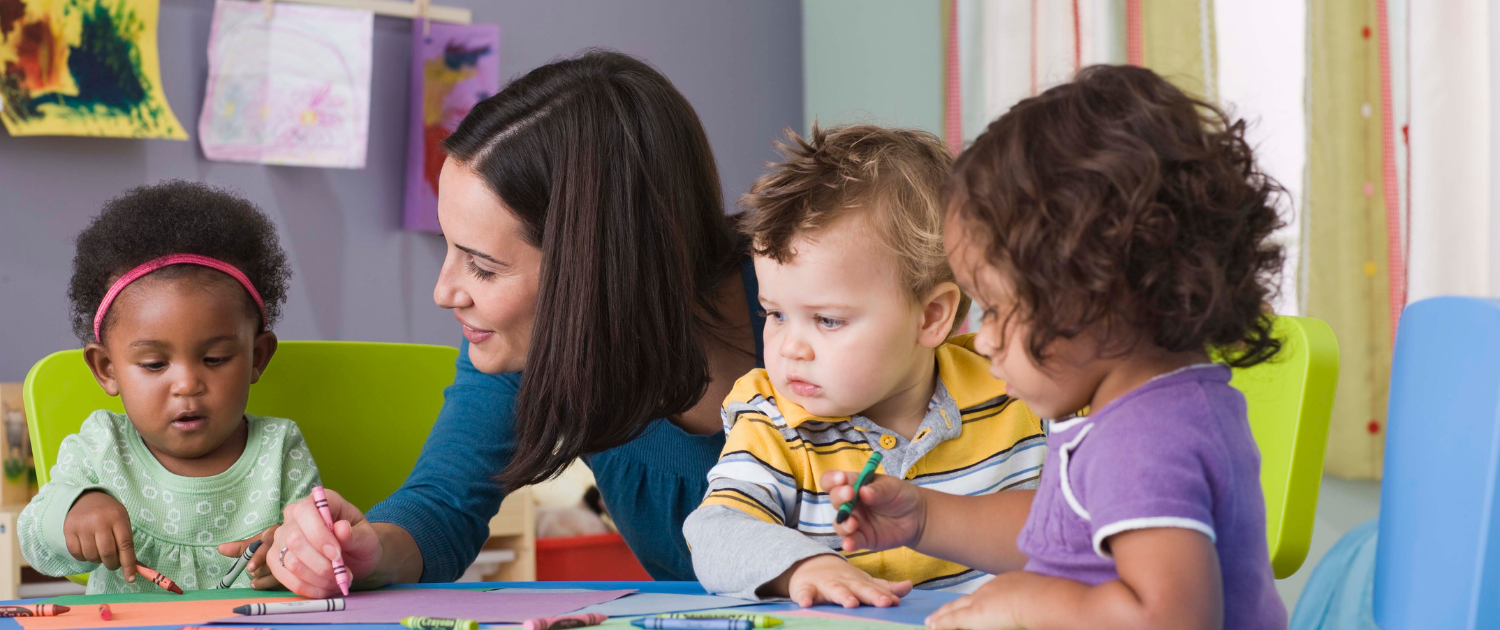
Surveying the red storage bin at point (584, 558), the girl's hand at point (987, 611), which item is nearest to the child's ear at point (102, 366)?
the girl's hand at point (987, 611)

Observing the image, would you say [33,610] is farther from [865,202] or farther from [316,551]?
[865,202]

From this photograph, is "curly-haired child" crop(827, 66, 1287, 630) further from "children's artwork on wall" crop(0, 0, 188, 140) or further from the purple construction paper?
"children's artwork on wall" crop(0, 0, 188, 140)

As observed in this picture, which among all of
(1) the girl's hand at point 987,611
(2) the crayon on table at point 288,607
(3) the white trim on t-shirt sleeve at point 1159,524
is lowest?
(2) the crayon on table at point 288,607

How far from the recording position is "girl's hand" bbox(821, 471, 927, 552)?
679 millimetres

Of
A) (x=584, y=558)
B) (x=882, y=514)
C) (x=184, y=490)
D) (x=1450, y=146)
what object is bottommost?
(x=584, y=558)

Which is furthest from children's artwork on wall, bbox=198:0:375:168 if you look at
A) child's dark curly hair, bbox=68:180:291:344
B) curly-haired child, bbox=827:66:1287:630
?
curly-haired child, bbox=827:66:1287:630

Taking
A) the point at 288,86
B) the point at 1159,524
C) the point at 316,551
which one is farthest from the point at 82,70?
the point at 1159,524

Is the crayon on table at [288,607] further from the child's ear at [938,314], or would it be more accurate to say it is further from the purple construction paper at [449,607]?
the child's ear at [938,314]

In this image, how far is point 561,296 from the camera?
3.50 ft

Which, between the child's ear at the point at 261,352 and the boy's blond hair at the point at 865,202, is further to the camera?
the child's ear at the point at 261,352

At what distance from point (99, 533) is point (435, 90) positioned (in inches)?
79.2

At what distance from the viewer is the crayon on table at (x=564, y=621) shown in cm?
62

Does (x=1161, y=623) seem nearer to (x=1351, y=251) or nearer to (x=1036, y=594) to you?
(x=1036, y=594)

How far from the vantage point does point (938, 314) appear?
0.90m
